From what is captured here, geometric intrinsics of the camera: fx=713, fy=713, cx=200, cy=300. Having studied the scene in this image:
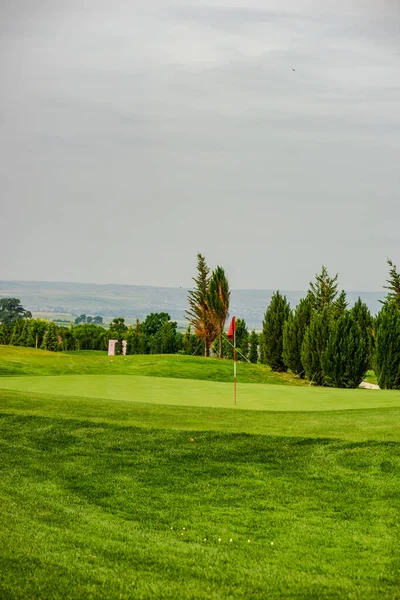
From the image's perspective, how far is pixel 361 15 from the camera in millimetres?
37750

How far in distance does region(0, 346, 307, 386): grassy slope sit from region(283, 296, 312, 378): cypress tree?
0.67 metres

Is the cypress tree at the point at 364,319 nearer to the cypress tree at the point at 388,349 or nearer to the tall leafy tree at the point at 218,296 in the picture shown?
the cypress tree at the point at 388,349

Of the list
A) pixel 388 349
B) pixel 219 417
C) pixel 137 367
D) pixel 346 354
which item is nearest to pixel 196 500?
pixel 219 417

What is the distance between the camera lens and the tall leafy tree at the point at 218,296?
1864 inches

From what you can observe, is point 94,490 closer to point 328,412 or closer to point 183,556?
point 183,556

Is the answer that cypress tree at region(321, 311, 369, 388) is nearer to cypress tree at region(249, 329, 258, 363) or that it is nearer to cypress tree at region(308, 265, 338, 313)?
cypress tree at region(308, 265, 338, 313)

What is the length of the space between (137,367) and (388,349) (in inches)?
461

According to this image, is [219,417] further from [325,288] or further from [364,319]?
[325,288]

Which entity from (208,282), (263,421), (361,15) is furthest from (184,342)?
(263,421)

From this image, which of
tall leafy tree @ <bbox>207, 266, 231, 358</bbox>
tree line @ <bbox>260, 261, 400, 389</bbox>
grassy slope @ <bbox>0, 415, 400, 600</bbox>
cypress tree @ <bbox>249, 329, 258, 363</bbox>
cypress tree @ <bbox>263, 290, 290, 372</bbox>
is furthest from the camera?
cypress tree @ <bbox>249, 329, 258, 363</bbox>

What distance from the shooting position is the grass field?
20.5 feet

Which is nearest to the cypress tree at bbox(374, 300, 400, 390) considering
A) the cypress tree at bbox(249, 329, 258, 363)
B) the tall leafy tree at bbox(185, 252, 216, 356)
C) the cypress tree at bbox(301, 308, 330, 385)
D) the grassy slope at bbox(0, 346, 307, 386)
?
the cypress tree at bbox(301, 308, 330, 385)

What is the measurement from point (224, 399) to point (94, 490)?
8.71 m

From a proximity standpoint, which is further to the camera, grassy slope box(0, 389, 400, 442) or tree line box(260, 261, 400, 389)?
tree line box(260, 261, 400, 389)
